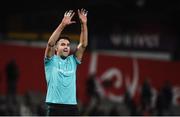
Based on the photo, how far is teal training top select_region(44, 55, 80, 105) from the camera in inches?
295

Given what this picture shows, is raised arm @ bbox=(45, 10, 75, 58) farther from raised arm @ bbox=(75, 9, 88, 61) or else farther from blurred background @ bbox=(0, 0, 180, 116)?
blurred background @ bbox=(0, 0, 180, 116)

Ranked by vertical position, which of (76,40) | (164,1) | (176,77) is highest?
(164,1)

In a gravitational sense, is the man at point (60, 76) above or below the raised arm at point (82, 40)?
below

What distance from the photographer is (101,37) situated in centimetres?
2564

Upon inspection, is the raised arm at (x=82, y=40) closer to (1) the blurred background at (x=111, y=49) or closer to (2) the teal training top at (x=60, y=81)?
(2) the teal training top at (x=60, y=81)

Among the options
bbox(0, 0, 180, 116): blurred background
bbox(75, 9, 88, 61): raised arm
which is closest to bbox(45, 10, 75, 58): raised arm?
bbox(75, 9, 88, 61): raised arm

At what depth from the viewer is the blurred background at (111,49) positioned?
2332 centimetres

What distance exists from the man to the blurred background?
45.7ft

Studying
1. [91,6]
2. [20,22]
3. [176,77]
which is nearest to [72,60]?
[176,77]

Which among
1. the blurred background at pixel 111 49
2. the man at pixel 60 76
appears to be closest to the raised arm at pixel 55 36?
the man at pixel 60 76

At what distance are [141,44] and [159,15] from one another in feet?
4.75

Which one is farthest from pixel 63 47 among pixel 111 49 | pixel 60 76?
pixel 111 49

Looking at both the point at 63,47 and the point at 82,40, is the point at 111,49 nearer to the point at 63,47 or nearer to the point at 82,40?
the point at 82,40

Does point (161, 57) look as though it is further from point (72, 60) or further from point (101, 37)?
point (72, 60)
